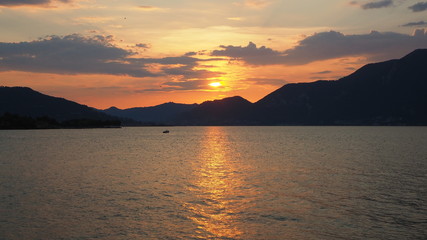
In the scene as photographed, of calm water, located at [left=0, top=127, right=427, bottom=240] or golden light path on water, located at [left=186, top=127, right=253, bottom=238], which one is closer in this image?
calm water, located at [left=0, top=127, right=427, bottom=240]

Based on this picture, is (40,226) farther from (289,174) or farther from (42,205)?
(289,174)

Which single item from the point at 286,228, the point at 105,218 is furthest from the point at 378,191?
the point at 105,218

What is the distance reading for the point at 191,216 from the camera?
3167 centimetres

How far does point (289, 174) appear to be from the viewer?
58750mm

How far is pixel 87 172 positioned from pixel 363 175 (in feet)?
146

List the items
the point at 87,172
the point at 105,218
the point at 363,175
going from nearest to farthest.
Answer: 1. the point at 105,218
2. the point at 363,175
3. the point at 87,172

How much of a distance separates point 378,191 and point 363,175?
1470cm

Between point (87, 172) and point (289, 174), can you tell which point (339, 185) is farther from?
point (87, 172)

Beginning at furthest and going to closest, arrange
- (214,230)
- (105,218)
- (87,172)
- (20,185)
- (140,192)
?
(87,172) → (20,185) → (140,192) → (105,218) → (214,230)

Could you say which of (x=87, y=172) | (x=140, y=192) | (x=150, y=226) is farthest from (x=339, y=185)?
(x=87, y=172)

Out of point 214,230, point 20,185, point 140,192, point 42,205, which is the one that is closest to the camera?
point 214,230

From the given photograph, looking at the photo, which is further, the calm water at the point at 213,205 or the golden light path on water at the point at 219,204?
the golden light path on water at the point at 219,204

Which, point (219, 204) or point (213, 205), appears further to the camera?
point (219, 204)

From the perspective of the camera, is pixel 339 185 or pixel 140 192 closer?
pixel 140 192
